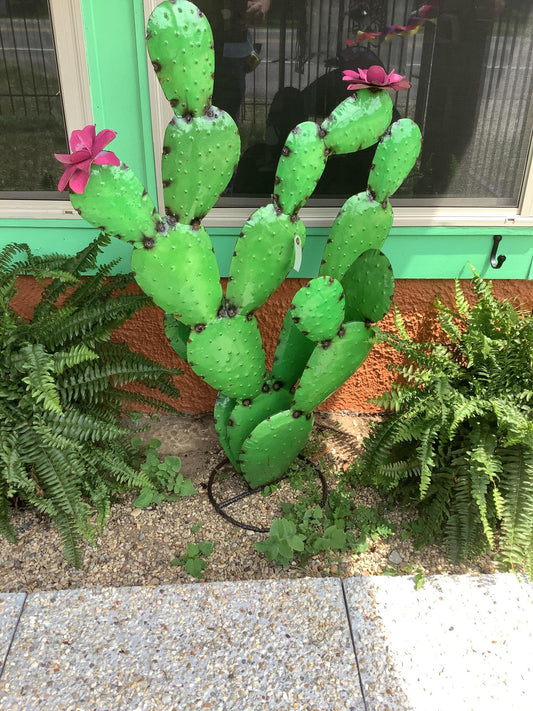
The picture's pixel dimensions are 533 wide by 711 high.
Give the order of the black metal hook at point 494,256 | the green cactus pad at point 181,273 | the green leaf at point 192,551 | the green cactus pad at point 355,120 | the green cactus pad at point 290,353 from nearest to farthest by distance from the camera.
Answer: the green cactus pad at point 181,273 < the green cactus pad at point 355,120 < the green leaf at point 192,551 < the green cactus pad at point 290,353 < the black metal hook at point 494,256

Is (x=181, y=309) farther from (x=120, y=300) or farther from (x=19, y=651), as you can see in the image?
(x=19, y=651)

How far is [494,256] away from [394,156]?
84cm

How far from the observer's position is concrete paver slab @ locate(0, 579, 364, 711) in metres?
1.65

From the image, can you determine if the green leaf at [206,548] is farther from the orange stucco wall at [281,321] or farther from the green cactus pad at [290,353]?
the orange stucco wall at [281,321]

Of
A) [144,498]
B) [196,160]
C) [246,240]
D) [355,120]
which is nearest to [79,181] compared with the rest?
[196,160]

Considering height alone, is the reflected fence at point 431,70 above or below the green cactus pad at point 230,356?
above

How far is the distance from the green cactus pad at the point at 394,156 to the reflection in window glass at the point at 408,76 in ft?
1.47

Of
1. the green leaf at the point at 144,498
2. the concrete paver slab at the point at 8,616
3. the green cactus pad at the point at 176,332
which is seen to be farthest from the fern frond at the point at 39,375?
the concrete paver slab at the point at 8,616

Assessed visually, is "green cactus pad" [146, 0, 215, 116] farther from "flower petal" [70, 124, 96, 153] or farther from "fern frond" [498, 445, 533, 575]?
"fern frond" [498, 445, 533, 575]

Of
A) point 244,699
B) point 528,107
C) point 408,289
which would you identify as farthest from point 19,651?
point 528,107

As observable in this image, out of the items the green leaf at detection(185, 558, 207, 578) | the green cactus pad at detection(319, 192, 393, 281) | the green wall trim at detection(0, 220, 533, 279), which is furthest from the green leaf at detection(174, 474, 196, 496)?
the green cactus pad at detection(319, 192, 393, 281)

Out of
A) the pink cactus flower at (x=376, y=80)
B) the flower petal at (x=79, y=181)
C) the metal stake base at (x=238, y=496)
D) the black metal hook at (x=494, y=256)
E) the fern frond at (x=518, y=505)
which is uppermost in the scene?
the pink cactus flower at (x=376, y=80)

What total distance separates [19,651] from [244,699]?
74 centimetres

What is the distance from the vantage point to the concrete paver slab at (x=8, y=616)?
1.78 meters
